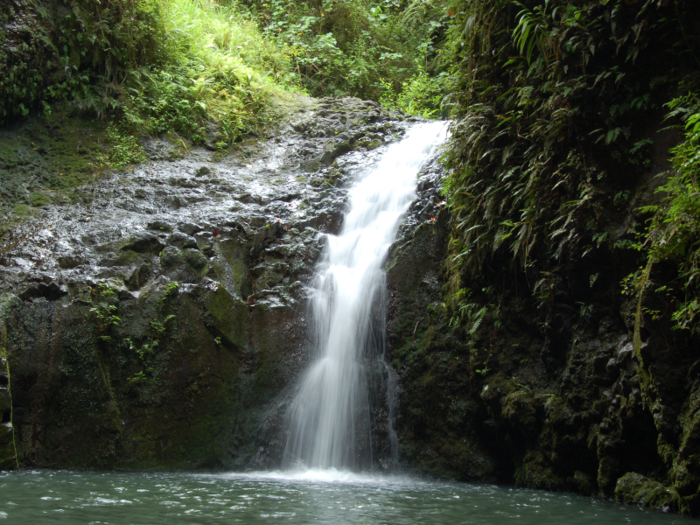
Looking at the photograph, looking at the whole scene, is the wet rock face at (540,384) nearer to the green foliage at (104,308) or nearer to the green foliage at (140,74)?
the green foliage at (104,308)

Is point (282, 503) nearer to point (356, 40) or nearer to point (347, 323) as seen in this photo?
point (347, 323)

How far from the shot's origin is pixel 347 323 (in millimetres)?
6867

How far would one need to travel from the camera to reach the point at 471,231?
6.05 m

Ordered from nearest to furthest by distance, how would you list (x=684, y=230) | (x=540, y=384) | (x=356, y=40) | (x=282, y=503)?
(x=684, y=230)
(x=282, y=503)
(x=540, y=384)
(x=356, y=40)

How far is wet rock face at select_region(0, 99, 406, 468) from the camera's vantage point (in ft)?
20.1

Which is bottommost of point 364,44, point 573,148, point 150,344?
point 150,344

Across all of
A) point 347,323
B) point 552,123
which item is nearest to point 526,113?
point 552,123

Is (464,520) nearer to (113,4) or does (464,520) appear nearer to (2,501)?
(2,501)

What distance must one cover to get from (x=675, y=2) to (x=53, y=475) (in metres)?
7.41

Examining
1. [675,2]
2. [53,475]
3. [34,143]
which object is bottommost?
[53,475]

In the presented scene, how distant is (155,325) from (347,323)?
2.47 meters

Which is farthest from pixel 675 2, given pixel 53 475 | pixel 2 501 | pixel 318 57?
pixel 318 57

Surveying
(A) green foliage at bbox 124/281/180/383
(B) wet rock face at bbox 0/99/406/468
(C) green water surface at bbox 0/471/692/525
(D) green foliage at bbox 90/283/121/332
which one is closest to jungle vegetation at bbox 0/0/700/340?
(C) green water surface at bbox 0/471/692/525

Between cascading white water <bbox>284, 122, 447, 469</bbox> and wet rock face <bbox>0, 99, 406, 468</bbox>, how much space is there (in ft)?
0.88
